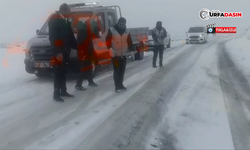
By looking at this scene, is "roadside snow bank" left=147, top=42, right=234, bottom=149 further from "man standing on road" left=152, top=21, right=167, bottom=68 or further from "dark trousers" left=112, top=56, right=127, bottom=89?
"man standing on road" left=152, top=21, right=167, bottom=68

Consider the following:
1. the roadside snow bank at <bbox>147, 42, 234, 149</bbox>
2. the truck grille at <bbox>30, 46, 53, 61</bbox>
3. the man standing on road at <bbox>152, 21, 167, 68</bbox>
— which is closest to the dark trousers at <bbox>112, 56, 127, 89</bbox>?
the roadside snow bank at <bbox>147, 42, 234, 149</bbox>

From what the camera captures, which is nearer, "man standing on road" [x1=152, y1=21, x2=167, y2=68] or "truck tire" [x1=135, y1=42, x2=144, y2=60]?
"man standing on road" [x1=152, y1=21, x2=167, y2=68]

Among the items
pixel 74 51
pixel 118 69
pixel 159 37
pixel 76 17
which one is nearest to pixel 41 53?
pixel 74 51

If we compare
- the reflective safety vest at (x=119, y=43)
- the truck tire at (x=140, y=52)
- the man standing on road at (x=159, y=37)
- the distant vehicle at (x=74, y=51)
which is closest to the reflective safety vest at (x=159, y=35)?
the man standing on road at (x=159, y=37)

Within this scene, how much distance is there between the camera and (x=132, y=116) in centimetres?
498

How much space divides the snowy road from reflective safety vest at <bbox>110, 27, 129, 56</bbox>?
3.29ft

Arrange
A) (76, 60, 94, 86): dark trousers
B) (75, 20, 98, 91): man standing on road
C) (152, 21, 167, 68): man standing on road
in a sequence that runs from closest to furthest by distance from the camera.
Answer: (75, 20, 98, 91): man standing on road → (76, 60, 94, 86): dark trousers → (152, 21, 167, 68): man standing on road

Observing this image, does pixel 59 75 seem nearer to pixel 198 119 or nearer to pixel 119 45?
pixel 119 45

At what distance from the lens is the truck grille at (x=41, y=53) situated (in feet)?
25.3

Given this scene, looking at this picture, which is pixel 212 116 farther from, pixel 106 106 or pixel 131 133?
pixel 106 106

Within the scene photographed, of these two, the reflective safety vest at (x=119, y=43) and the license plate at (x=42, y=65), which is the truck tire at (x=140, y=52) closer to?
the license plate at (x=42, y=65)

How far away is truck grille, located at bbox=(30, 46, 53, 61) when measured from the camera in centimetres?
770

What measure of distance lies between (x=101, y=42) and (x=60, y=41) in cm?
263

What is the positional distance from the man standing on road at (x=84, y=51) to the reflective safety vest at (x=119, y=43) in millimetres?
897
